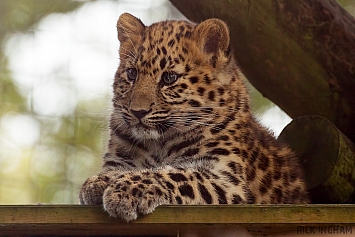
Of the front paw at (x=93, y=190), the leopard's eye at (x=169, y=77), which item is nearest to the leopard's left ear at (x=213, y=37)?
the leopard's eye at (x=169, y=77)

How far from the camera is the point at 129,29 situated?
352 cm

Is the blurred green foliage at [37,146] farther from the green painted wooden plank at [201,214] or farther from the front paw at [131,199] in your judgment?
the green painted wooden plank at [201,214]

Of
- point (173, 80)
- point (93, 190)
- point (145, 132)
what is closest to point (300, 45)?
point (173, 80)

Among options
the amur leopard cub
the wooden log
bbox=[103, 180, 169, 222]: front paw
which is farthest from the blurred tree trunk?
bbox=[103, 180, 169, 222]: front paw

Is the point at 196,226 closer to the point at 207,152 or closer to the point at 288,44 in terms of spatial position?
the point at 207,152

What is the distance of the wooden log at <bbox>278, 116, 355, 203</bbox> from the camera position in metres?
3.51

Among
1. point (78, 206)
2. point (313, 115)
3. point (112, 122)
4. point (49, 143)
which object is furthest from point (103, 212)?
point (49, 143)

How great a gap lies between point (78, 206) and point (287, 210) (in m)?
0.75

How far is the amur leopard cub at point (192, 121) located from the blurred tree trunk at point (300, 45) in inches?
14.8

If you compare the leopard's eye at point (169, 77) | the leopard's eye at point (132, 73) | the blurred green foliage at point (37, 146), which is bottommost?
the blurred green foliage at point (37, 146)

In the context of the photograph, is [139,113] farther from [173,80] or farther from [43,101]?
[43,101]

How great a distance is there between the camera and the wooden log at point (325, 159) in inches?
138

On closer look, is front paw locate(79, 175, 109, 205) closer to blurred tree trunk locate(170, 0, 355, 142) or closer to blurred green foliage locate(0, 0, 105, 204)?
blurred tree trunk locate(170, 0, 355, 142)

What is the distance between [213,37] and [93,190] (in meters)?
1.02
